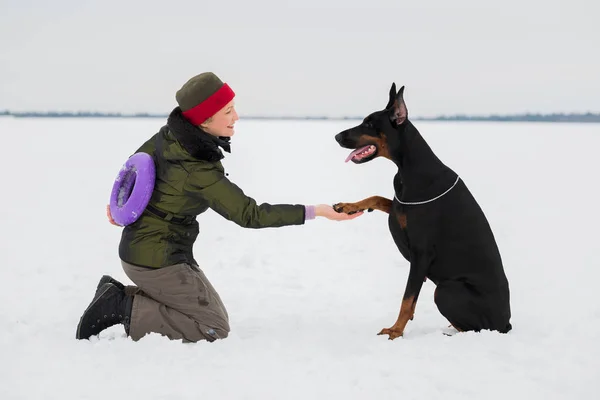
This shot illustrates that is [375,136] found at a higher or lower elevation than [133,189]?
higher

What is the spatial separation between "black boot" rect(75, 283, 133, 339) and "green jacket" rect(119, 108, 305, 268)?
0.27 meters

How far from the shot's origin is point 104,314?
160 inches

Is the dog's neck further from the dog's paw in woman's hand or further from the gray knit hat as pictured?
the gray knit hat

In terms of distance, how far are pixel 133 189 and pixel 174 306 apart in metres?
0.85

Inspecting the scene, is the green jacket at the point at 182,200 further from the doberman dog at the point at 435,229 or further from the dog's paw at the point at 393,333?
the dog's paw at the point at 393,333

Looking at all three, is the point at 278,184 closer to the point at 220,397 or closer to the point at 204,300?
the point at 204,300

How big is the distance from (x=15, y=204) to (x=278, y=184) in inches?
207

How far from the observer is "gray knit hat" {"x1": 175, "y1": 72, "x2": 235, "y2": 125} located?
392cm

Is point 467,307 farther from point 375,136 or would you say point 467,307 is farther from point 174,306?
point 174,306

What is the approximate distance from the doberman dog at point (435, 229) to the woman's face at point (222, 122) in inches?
30.6

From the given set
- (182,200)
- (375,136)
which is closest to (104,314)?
(182,200)

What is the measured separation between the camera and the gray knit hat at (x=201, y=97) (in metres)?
3.92

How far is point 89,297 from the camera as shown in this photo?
5297 mm

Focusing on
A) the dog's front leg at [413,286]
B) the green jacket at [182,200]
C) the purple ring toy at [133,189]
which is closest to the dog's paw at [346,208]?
the green jacket at [182,200]
